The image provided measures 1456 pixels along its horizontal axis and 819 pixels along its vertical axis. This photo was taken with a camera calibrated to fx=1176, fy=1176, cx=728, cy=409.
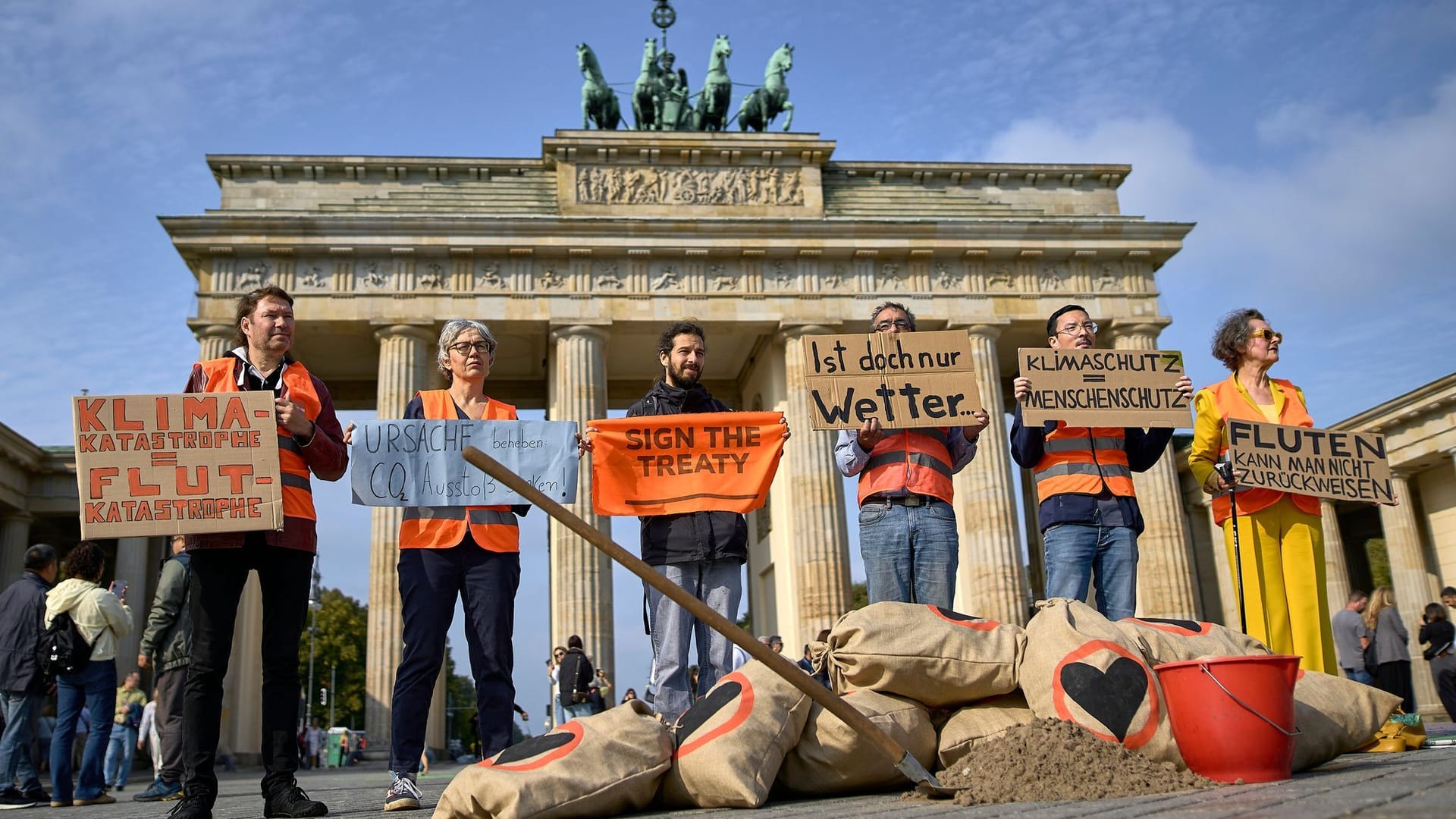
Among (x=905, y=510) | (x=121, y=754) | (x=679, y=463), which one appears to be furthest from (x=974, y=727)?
(x=121, y=754)

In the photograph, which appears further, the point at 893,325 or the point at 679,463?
the point at 893,325

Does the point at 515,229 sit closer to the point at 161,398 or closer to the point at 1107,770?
the point at 161,398

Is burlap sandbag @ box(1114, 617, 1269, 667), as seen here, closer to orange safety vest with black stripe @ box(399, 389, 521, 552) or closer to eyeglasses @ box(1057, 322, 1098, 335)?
eyeglasses @ box(1057, 322, 1098, 335)

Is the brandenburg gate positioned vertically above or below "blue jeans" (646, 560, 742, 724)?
above

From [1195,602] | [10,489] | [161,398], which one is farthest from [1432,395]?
[10,489]

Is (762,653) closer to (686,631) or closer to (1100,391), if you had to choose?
(686,631)

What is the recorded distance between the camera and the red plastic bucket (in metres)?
4.44

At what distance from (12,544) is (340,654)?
3242 cm

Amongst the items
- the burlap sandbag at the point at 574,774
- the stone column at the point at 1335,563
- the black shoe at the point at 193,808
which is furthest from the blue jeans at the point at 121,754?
the stone column at the point at 1335,563

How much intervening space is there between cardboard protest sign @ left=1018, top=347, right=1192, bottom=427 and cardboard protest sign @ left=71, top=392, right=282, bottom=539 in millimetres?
4145

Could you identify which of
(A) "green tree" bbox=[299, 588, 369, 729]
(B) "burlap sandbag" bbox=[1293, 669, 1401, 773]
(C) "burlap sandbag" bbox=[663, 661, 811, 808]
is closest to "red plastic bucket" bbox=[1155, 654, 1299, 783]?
(B) "burlap sandbag" bbox=[1293, 669, 1401, 773]

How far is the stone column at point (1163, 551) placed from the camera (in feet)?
82.3

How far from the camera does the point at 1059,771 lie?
414cm

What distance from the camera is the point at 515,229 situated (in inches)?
1013
